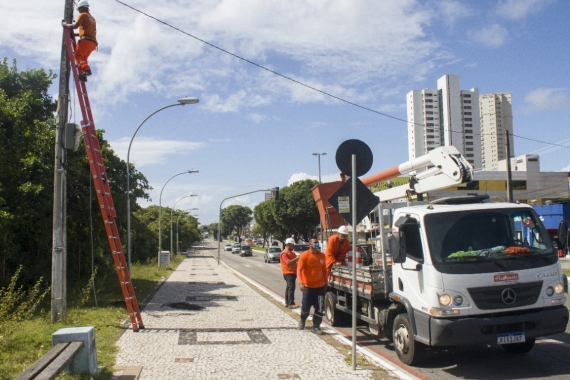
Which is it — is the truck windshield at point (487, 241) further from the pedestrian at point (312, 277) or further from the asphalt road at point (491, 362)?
the pedestrian at point (312, 277)

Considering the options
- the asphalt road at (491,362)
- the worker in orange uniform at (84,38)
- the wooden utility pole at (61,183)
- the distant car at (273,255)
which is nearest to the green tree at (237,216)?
the distant car at (273,255)

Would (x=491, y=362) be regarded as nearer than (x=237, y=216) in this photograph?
Yes

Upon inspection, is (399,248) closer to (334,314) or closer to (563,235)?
(563,235)

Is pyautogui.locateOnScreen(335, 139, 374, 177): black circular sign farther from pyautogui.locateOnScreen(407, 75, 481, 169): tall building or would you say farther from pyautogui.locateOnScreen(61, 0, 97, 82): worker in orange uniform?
pyautogui.locateOnScreen(407, 75, 481, 169): tall building

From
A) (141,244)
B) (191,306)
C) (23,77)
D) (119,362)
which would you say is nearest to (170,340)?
(119,362)

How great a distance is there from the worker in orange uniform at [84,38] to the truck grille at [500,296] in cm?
808

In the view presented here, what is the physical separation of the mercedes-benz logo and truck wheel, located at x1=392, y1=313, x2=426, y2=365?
1222mm

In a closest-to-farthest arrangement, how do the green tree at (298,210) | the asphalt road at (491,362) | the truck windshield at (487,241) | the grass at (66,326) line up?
the truck windshield at (487,241) < the asphalt road at (491,362) < the grass at (66,326) < the green tree at (298,210)

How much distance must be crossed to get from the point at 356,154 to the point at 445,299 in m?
2.34

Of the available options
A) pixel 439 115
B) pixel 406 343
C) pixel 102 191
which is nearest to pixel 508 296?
pixel 406 343

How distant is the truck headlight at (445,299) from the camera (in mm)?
6492

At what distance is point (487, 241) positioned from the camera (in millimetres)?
6961

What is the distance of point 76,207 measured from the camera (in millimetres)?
17250

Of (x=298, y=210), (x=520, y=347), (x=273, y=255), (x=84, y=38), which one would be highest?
(x=84, y=38)
